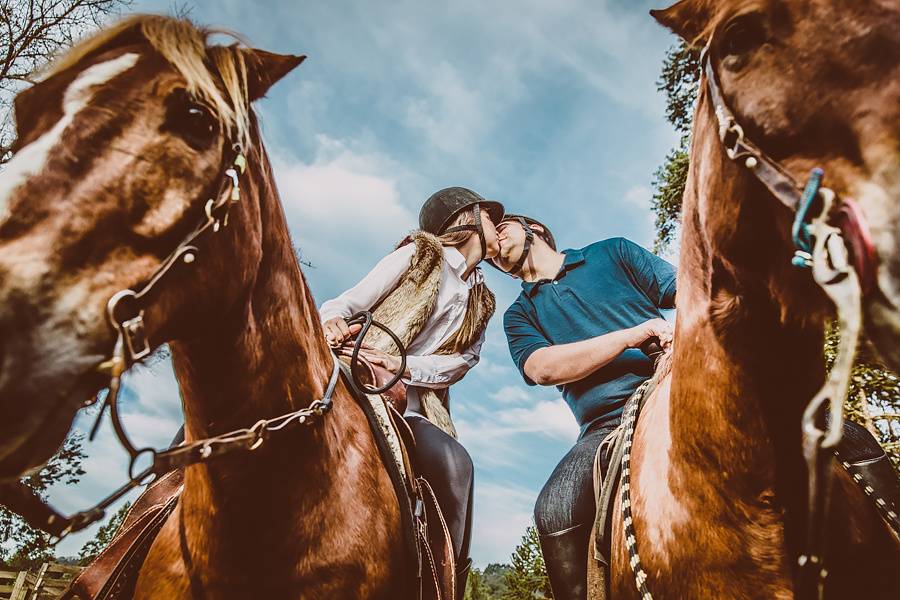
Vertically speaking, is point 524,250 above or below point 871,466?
above

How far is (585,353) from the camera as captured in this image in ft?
10.4

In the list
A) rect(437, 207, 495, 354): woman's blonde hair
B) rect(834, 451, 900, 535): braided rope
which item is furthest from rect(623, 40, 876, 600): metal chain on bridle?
rect(437, 207, 495, 354): woman's blonde hair

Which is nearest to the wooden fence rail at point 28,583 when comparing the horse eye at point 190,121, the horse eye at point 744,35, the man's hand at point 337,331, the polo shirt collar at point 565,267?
the man's hand at point 337,331

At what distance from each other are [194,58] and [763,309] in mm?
1880

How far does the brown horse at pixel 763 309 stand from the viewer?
1.24 metres

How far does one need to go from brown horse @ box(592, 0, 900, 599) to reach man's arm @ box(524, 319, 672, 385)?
0.83 metres

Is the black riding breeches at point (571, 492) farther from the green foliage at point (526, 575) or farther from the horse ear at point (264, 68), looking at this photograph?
the green foliage at point (526, 575)

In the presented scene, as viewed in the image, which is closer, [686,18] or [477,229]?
[686,18]

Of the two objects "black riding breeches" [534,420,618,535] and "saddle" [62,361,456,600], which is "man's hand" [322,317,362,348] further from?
"black riding breeches" [534,420,618,535]

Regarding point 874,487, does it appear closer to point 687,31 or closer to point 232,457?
point 687,31

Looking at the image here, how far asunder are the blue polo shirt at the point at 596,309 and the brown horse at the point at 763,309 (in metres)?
1.10

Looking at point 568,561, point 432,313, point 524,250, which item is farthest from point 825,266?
point 524,250

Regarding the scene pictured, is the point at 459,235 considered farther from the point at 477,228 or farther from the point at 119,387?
the point at 119,387

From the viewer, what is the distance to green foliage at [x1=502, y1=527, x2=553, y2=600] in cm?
1914
